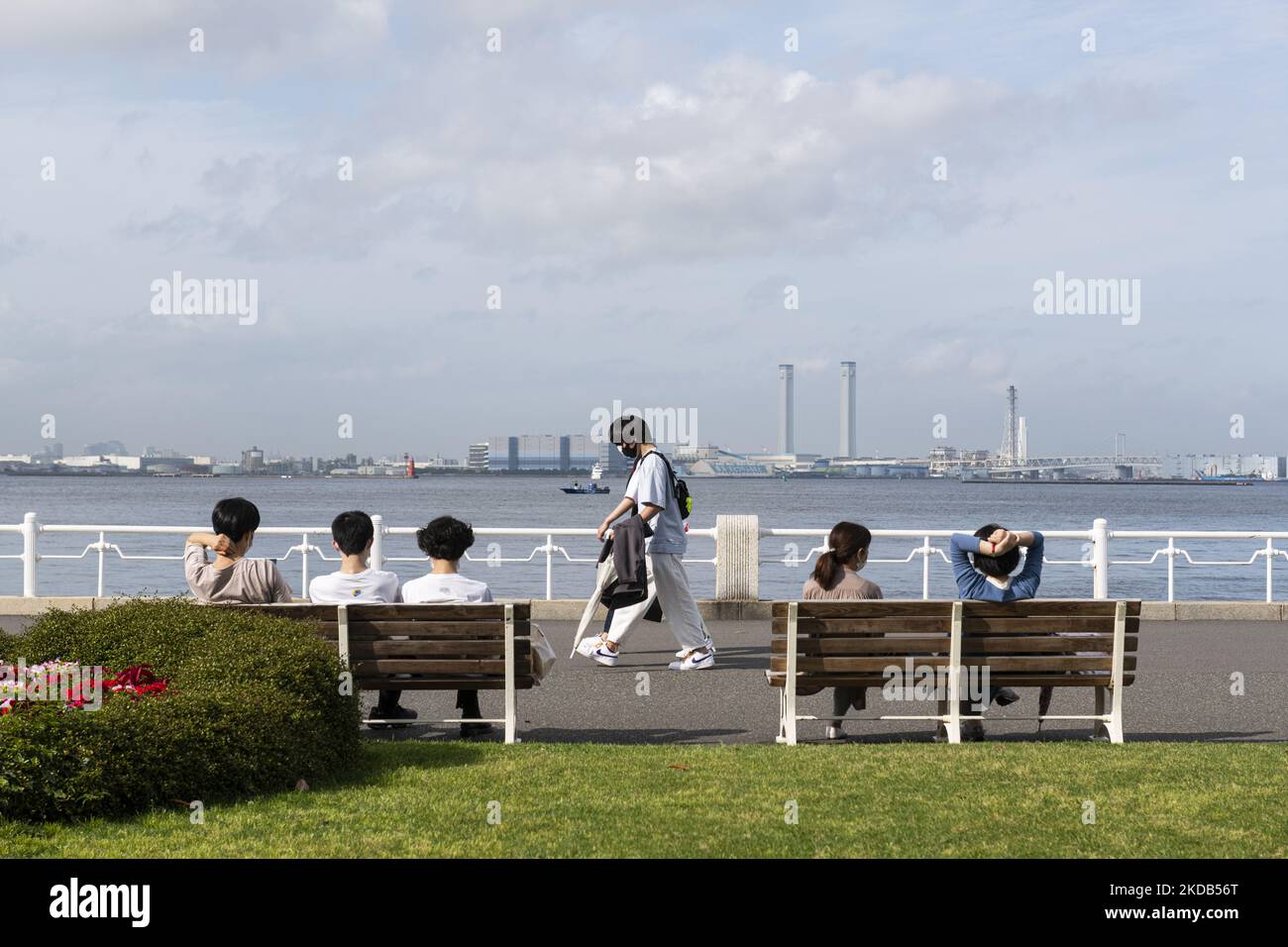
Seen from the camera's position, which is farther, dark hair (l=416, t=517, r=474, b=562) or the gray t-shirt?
the gray t-shirt

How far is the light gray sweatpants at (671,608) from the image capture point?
11578mm

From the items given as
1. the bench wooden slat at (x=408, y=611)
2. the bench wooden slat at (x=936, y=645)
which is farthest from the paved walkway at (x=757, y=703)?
the bench wooden slat at (x=408, y=611)

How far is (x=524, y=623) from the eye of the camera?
26.6ft

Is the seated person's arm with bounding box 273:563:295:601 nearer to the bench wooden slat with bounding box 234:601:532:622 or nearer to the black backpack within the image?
the bench wooden slat with bounding box 234:601:532:622

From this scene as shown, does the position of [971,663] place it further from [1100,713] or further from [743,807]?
[743,807]

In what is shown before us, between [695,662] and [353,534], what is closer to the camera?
[353,534]

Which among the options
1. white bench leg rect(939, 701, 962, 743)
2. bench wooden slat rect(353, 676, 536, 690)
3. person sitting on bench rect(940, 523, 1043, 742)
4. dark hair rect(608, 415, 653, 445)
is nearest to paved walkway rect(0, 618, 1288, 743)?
person sitting on bench rect(940, 523, 1043, 742)

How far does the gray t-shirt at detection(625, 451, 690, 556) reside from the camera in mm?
11312

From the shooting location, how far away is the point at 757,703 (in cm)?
995

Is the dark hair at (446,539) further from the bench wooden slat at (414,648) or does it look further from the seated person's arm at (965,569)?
the seated person's arm at (965,569)

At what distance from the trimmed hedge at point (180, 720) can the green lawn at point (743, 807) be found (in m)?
0.15

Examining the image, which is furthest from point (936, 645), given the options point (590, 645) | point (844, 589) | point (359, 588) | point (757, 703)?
point (590, 645)

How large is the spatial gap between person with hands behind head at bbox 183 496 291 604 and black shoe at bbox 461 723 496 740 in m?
1.33

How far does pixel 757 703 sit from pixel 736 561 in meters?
5.97
